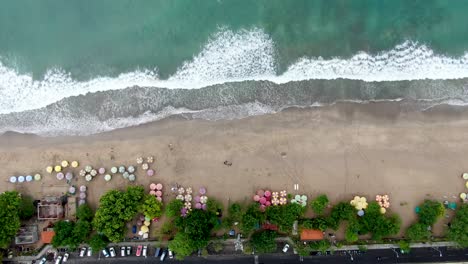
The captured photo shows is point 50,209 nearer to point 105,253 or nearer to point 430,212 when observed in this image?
point 105,253

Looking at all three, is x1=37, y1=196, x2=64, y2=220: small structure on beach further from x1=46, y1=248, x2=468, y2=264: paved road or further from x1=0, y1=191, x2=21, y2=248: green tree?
x1=46, y1=248, x2=468, y2=264: paved road

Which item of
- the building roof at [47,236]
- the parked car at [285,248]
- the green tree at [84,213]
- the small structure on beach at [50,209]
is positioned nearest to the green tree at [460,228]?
the parked car at [285,248]

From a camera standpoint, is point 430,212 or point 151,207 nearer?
point 430,212

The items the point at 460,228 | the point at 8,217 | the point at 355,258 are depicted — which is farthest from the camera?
the point at 355,258

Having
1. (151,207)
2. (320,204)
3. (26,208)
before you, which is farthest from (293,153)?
(26,208)

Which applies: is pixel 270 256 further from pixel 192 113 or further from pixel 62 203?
pixel 62 203

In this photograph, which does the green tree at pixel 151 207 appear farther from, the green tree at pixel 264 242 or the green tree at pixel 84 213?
the green tree at pixel 264 242
